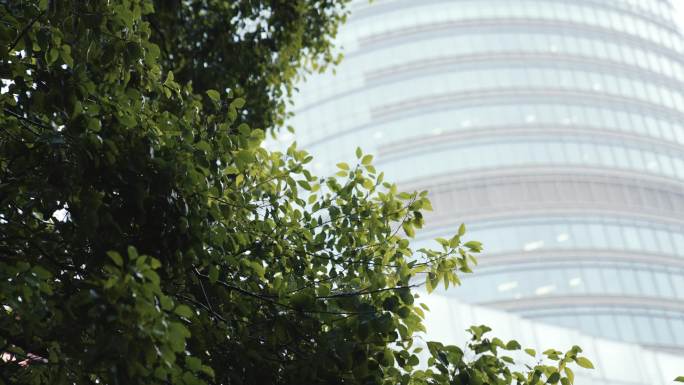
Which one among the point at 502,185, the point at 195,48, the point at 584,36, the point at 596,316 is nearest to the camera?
the point at 195,48

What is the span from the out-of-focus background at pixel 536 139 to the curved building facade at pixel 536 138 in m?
0.11

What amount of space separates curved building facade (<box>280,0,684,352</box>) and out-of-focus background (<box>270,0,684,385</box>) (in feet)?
0.36

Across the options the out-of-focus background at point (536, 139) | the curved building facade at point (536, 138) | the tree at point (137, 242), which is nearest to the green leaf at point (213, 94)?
the tree at point (137, 242)

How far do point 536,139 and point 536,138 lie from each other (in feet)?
0.27

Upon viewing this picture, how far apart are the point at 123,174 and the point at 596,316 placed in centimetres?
4913

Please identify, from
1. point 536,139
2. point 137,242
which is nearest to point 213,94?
point 137,242

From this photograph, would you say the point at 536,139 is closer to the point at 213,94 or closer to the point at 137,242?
the point at 213,94

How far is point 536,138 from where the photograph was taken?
56.2 meters

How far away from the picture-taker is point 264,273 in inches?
205

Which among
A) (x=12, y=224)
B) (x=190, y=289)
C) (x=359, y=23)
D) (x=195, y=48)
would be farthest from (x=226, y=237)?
(x=359, y=23)

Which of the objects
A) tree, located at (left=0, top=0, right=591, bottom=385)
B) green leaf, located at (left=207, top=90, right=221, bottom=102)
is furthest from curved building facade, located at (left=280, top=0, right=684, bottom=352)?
green leaf, located at (left=207, top=90, right=221, bottom=102)

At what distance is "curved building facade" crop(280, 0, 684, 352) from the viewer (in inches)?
2008

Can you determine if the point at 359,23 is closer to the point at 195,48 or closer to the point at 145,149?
the point at 195,48

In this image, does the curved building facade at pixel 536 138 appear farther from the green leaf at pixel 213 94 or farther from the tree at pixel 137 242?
the green leaf at pixel 213 94
